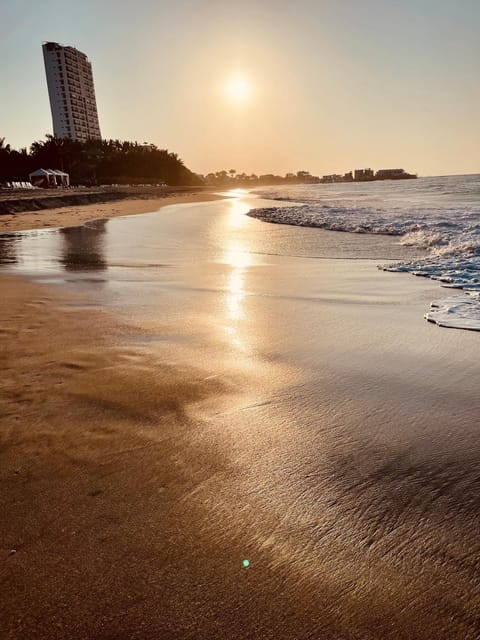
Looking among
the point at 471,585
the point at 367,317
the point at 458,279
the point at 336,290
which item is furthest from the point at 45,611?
the point at 458,279

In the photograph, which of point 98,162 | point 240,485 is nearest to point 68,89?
point 98,162

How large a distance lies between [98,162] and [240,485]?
9022cm

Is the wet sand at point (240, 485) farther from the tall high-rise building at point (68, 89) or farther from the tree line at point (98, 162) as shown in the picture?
the tall high-rise building at point (68, 89)

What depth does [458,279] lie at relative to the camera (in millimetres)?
5387

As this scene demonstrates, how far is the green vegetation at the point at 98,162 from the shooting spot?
6406cm

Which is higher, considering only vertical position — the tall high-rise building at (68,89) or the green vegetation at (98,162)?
the tall high-rise building at (68,89)

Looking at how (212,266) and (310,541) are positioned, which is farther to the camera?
(212,266)

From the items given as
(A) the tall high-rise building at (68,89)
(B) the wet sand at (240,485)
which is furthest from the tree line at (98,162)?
(B) the wet sand at (240,485)

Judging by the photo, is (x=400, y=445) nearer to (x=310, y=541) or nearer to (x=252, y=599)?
(x=310, y=541)

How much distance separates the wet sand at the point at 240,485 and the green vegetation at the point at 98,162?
216 feet

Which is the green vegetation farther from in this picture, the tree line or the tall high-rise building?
the tall high-rise building

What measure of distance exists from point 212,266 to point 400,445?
522 cm

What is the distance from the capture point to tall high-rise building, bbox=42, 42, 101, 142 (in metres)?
128

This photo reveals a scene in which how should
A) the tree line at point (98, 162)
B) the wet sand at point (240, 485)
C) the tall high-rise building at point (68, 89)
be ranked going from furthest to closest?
the tall high-rise building at point (68, 89) < the tree line at point (98, 162) < the wet sand at point (240, 485)
